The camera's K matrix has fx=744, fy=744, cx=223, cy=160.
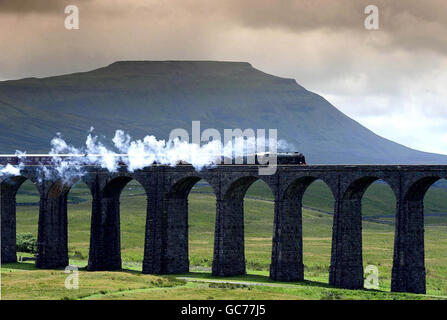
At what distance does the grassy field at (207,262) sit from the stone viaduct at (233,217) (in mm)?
2338

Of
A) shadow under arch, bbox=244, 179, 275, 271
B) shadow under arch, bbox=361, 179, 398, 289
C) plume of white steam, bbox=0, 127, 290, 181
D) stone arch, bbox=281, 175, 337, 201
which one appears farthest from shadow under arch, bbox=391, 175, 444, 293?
shadow under arch, bbox=244, 179, 275, 271

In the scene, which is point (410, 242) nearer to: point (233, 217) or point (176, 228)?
point (233, 217)

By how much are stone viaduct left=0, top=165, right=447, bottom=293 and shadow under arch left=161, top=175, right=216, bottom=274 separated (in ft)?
0.37

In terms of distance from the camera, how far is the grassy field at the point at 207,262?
66.8 meters

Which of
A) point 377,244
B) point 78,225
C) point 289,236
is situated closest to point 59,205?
point 289,236

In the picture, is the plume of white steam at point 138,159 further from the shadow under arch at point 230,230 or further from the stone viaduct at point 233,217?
the shadow under arch at point 230,230

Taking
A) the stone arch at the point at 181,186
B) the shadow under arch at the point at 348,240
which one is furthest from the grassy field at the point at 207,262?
the stone arch at the point at 181,186

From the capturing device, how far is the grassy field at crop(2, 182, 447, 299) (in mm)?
66812

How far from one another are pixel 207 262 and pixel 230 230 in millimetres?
18288

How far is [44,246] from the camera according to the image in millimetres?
91312

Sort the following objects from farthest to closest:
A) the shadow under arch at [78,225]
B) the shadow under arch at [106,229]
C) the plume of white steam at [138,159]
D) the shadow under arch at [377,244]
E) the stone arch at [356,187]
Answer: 1. the shadow under arch at [78,225]
2. the shadow under arch at [106,229]
3. the plume of white steam at [138,159]
4. the shadow under arch at [377,244]
5. the stone arch at [356,187]

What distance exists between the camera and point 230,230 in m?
79.2

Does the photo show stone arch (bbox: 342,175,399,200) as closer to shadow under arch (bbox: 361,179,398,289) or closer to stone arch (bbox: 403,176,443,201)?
shadow under arch (bbox: 361,179,398,289)

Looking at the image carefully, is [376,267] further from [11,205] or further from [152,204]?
[11,205]
